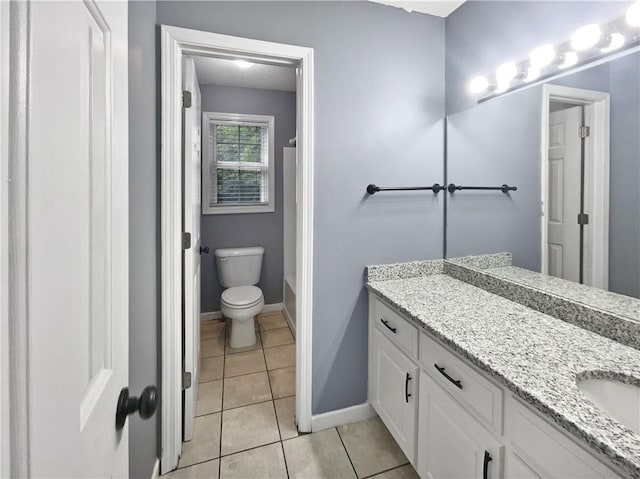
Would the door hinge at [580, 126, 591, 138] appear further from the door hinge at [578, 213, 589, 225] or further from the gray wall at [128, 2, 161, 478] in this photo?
the gray wall at [128, 2, 161, 478]

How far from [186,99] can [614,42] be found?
178cm

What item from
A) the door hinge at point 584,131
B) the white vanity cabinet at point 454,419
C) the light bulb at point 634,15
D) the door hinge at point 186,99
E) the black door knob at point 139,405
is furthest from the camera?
the door hinge at point 186,99

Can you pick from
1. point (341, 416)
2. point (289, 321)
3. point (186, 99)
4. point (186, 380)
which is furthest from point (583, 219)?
point (289, 321)

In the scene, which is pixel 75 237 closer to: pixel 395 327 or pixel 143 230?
pixel 143 230

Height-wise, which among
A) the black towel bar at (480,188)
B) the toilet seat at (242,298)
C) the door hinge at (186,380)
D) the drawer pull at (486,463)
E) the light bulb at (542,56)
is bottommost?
the door hinge at (186,380)

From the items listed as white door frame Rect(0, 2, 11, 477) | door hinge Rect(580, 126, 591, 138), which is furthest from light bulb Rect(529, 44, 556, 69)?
white door frame Rect(0, 2, 11, 477)

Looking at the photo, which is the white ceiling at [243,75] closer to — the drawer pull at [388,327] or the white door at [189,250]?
Answer: the white door at [189,250]

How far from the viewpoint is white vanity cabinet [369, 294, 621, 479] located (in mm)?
756

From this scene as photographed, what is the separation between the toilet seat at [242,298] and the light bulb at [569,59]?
7.86 feet

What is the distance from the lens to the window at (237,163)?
3.14 meters

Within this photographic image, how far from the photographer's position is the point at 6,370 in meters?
0.26

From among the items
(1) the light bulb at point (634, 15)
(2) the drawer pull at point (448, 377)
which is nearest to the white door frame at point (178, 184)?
(2) the drawer pull at point (448, 377)

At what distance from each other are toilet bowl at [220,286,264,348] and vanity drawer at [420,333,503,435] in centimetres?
164

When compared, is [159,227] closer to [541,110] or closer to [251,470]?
[251,470]
